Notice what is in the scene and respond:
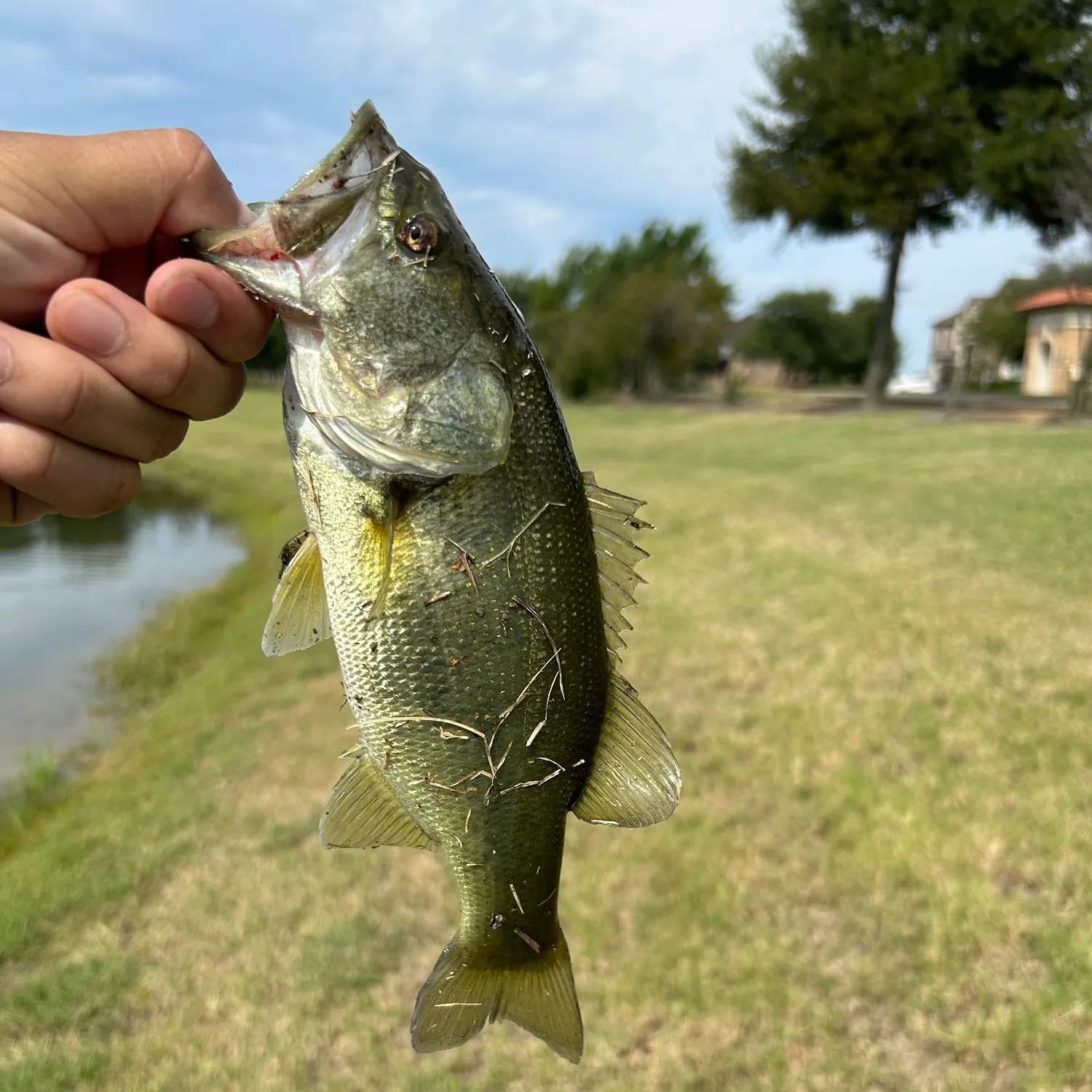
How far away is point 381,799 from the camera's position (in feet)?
5.77

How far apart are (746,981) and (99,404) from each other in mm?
3533

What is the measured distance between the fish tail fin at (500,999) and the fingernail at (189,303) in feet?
4.55

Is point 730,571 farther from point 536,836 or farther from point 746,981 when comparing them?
point 536,836

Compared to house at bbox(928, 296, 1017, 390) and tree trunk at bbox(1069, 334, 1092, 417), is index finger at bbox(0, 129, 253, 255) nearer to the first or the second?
tree trunk at bbox(1069, 334, 1092, 417)

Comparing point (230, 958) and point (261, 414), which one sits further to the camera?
point (261, 414)

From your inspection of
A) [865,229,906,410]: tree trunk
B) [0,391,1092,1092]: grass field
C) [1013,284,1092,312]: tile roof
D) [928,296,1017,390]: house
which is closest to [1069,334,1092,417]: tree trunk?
[1013,284,1092,312]: tile roof

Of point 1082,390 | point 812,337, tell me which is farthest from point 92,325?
point 812,337

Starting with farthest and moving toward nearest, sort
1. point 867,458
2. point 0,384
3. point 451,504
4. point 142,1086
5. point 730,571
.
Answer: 1. point 867,458
2. point 730,571
3. point 142,1086
4. point 0,384
5. point 451,504

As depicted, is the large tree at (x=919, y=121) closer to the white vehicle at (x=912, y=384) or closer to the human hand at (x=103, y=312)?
the human hand at (x=103, y=312)

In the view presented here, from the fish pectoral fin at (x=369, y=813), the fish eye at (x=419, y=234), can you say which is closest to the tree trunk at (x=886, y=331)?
the fish eye at (x=419, y=234)

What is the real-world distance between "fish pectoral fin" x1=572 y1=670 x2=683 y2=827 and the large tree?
22.7m

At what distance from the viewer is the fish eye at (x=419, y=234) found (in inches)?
62.6

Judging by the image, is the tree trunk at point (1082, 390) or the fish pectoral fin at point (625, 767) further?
the tree trunk at point (1082, 390)

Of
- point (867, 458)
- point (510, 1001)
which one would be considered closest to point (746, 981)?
point (510, 1001)
